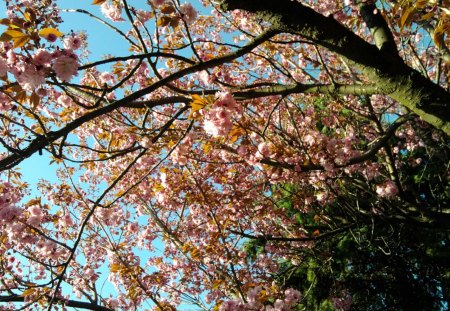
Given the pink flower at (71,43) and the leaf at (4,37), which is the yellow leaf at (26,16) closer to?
the leaf at (4,37)

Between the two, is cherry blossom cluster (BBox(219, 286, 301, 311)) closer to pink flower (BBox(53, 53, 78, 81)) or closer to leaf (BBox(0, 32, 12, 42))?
pink flower (BBox(53, 53, 78, 81))

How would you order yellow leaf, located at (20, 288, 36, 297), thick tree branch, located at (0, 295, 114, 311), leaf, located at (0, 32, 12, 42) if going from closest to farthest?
leaf, located at (0, 32, 12, 42), yellow leaf, located at (20, 288, 36, 297), thick tree branch, located at (0, 295, 114, 311)

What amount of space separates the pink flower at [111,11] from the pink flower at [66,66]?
1439mm

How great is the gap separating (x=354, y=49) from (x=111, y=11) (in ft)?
7.24

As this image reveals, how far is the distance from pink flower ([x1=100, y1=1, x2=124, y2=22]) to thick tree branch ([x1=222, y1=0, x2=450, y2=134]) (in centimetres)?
156

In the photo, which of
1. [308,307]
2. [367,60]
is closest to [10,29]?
[367,60]

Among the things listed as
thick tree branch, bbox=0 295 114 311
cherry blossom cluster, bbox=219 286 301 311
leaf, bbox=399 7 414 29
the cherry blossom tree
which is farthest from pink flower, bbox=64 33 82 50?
cherry blossom cluster, bbox=219 286 301 311

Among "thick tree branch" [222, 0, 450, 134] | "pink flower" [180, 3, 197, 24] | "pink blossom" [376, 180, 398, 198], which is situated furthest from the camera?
"pink blossom" [376, 180, 398, 198]

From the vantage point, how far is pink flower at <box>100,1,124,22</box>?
3254 mm

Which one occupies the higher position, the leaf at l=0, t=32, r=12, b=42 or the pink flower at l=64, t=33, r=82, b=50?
the pink flower at l=64, t=33, r=82, b=50

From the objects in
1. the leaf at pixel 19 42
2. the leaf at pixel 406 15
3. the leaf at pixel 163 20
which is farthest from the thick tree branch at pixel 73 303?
the leaf at pixel 406 15

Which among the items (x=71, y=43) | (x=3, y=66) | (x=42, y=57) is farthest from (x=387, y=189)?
(x=3, y=66)

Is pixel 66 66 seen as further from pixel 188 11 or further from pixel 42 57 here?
pixel 188 11

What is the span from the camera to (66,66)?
6.42ft
